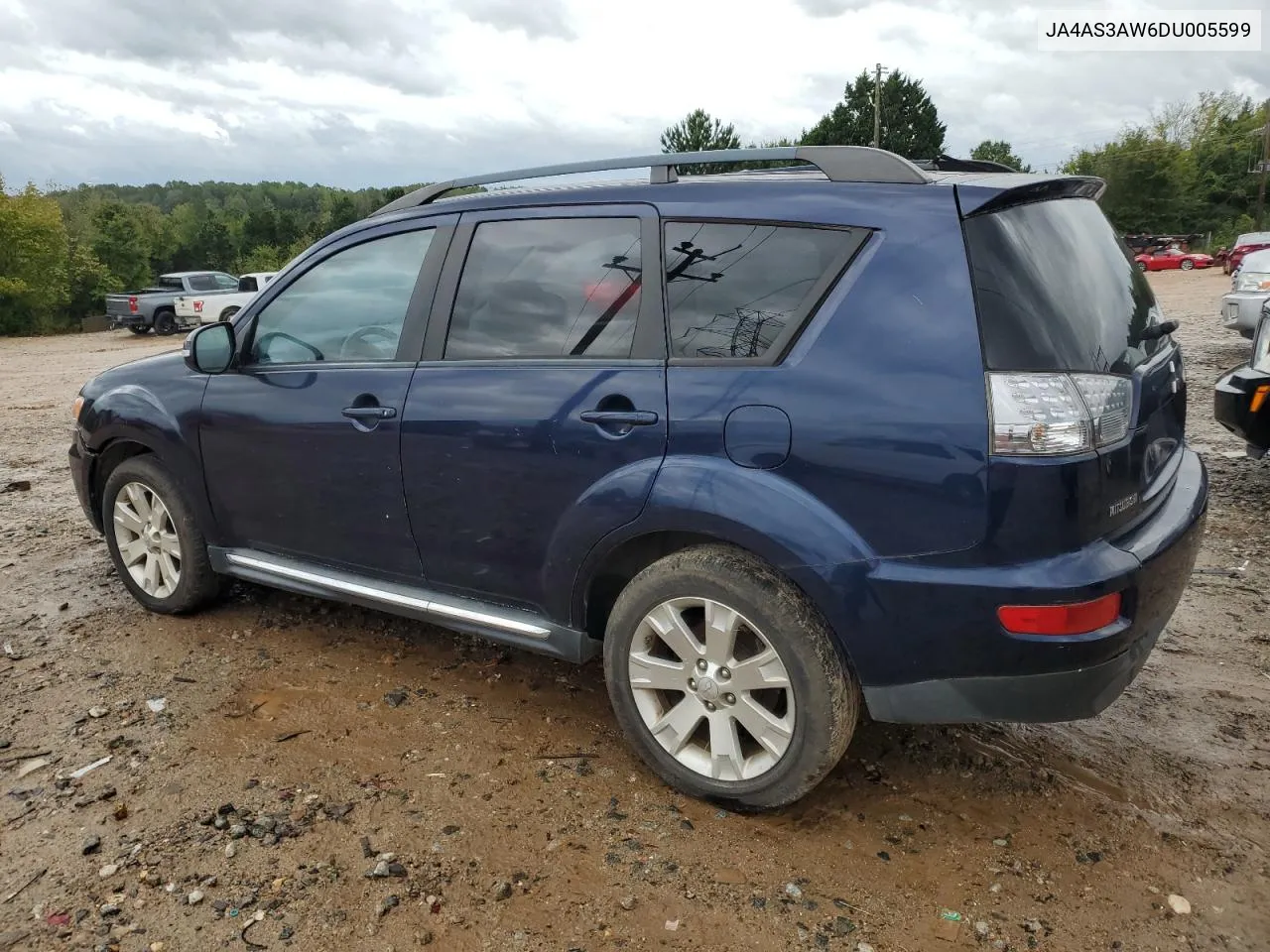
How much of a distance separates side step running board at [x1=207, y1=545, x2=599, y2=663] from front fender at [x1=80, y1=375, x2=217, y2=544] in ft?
0.84

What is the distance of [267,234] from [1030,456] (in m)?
60.1

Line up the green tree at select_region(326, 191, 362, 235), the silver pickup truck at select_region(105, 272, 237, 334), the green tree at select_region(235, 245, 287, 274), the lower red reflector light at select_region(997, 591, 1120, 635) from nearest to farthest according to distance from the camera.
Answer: the lower red reflector light at select_region(997, 591, 1120, 635) < the silver pickup truck at select_region(105, 272, 237, 334) < the green tree at select_region(235, 245, 287, 274) < the green tree at select_region(326, 191, 362, 235)

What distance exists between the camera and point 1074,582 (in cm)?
229

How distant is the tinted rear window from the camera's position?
92.6 inches

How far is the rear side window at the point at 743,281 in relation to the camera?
2.59m

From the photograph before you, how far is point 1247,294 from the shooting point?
443 inches

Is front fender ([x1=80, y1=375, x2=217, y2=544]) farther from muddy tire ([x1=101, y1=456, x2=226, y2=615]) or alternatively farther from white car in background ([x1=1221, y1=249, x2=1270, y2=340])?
white car in background ([x1=1221, y1=249, x2=1270, y2=340])

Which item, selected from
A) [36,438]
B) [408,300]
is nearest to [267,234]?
[36,438]

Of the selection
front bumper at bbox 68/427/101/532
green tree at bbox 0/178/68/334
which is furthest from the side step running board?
green tree at bbox 0/178/68/334

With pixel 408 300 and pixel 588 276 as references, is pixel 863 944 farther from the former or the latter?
pixel 408 300

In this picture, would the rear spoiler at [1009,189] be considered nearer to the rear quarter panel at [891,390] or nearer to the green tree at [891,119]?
the rear quarter panel at [891,390]

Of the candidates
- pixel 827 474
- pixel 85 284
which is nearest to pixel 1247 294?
pixel 827 474

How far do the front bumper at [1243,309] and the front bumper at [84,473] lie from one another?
11.5m

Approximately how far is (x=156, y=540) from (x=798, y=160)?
3260mm
